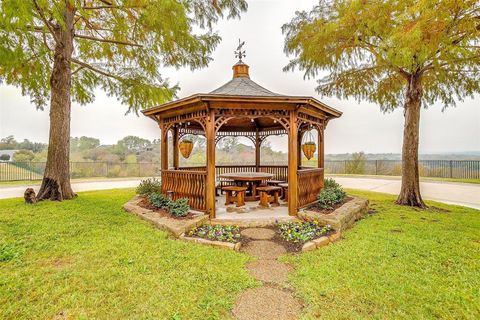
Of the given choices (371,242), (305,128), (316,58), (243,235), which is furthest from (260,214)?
(316,58)

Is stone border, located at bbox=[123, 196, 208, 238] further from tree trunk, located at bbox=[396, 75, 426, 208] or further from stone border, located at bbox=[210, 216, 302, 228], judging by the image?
tree trunk, located at bbox=[396, 75, 426, 208]

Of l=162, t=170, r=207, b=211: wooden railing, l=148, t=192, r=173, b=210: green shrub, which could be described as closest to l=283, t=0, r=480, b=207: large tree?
l=162, t=170, r=207, b=211: wooden railing

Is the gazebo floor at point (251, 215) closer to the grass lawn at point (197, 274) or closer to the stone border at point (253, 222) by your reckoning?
the stone border at point (253, 222)

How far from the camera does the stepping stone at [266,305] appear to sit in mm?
2297

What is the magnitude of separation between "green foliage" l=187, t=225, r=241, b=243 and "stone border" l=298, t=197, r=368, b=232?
164 cm

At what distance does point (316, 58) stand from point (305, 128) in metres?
2.27

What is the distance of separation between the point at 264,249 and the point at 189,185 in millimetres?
2625

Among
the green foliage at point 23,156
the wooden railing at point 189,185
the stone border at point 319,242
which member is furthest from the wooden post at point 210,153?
the green foliage at point 23,156

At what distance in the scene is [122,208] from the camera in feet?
20.8

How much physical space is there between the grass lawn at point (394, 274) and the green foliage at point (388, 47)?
3.22 metres

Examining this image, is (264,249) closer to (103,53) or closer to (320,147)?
(320,147)

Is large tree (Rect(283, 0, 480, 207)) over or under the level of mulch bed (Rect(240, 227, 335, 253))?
over

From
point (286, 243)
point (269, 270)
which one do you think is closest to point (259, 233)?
point (286, 243)

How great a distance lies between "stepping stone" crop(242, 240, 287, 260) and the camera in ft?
12.3
